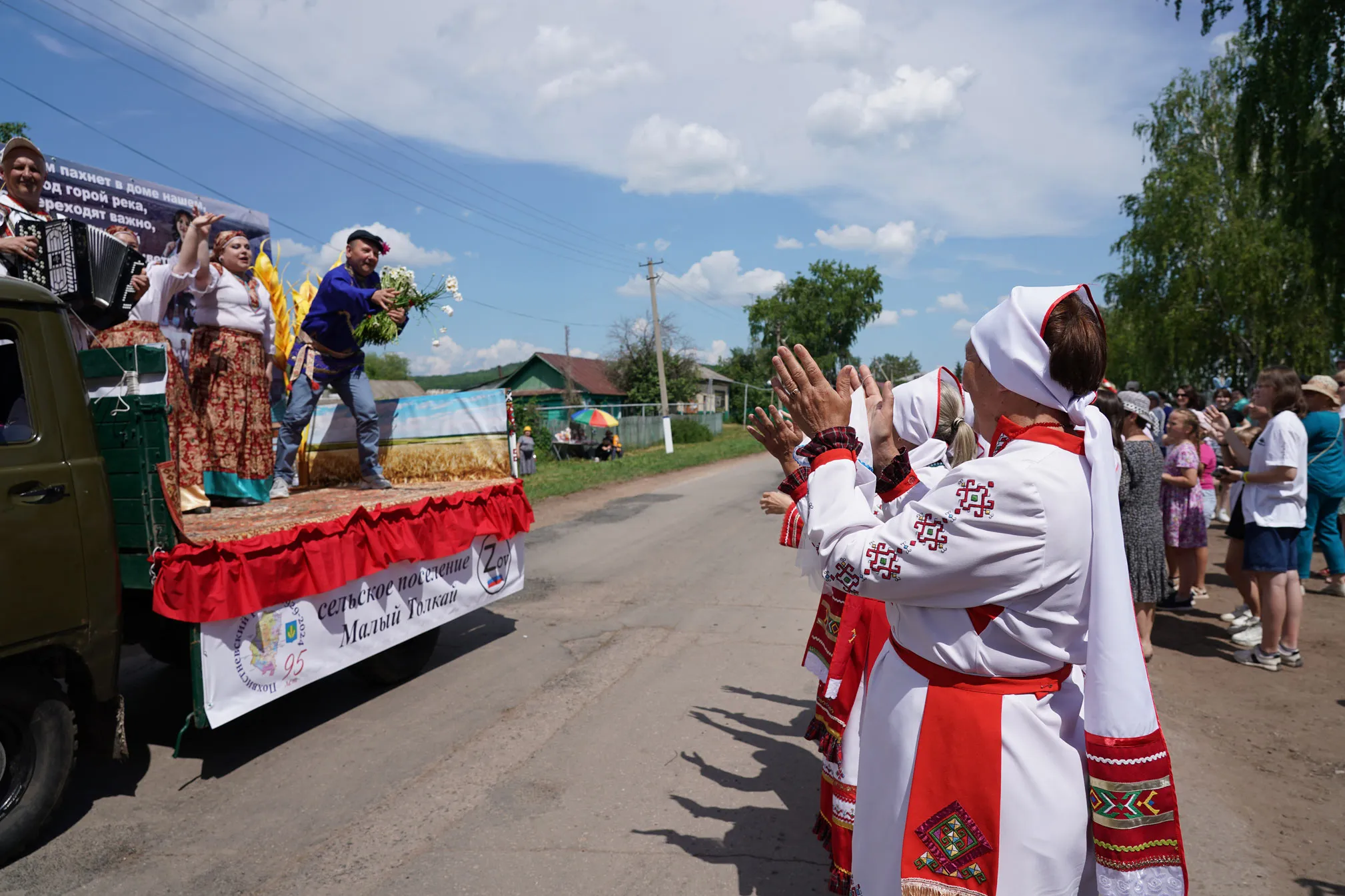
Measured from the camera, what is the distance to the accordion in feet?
14.1

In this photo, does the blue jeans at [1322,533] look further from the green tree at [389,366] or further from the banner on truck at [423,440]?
the green tree at [389,366]

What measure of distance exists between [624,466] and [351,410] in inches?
660

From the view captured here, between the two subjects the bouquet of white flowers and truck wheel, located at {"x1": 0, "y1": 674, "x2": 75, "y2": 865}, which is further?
the bouquet of white flowers

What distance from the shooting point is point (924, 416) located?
121 inches

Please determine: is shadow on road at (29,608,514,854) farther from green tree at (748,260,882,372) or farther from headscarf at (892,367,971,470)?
green tree at (748,260,882,372)

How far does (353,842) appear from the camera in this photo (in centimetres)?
350

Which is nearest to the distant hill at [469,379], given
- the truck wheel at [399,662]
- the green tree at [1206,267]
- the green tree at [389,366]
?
the green tree at [389,366]

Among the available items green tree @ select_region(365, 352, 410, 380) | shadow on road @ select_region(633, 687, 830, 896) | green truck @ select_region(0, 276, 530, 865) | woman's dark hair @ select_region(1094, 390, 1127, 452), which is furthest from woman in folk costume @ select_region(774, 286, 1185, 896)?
green tree @ select_region(365, 352, 410, 380)

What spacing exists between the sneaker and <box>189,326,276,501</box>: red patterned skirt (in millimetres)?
6980

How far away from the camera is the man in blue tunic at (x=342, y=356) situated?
19.8 feet

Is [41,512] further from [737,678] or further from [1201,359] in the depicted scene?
[1201,359]

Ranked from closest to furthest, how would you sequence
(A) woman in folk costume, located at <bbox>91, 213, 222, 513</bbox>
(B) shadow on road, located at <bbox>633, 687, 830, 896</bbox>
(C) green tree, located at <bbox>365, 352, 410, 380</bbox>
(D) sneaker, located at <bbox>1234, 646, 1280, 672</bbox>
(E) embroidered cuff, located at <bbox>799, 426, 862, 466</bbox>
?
(E) embroidered cuff, located at <bbox>799, 426, 862, 466</bbox>
(B) shadow on road, located at <bbox>633, 687, 830, 896</bbox>
(A) woman in folk costume, located at <bbox>91, 213, 222, 513</bbox>
(D) sneaker, located at <bbox>1234, 646, 1280, 672</bbox>
(C) green tree, located at <bbox>365, 352, 410, 380</bbox>

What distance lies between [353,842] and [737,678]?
8.73 ft

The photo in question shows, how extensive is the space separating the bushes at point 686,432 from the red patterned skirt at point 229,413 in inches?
1220
